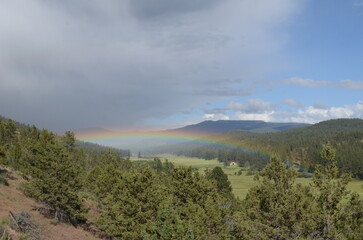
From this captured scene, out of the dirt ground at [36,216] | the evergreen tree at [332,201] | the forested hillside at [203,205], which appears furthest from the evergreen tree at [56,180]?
the evergreen tree at [332,201]

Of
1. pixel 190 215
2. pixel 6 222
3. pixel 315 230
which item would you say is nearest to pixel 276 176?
pixel 315 230

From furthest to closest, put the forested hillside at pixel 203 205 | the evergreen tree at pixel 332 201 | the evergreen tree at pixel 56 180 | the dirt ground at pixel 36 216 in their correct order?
1. the evergreen tree at pixel 56 180
2. the dirt ground at pixel 36 216
3. the forested hillside at pixel 203 205
4. the evergreen tree at pixel 332 201

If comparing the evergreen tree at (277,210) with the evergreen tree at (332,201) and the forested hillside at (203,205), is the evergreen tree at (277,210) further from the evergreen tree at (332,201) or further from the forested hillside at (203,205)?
the evergreen tree at (332,201)

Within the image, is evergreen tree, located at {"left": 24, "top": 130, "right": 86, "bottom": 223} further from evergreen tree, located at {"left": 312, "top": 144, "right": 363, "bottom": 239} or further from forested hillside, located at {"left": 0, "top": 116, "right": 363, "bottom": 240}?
evergreen tree, located at {"left": 312, "top": 144, "right": 363, "bottom": 239}

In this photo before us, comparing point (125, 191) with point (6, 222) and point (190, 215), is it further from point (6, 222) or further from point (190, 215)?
point (6, 222)

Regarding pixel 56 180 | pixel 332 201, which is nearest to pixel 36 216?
pixel 56 180

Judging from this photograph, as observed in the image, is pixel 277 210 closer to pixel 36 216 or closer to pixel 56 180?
pixel 56 180

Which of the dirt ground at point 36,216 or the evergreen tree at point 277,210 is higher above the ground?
the evergreen tree at point 277,210

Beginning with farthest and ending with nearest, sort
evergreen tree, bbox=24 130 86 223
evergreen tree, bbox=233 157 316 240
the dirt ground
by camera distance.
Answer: evergreen tree, bbox=24 130 86 223 < the dirt ground < evergreen tree, bbox=233 157 316 240

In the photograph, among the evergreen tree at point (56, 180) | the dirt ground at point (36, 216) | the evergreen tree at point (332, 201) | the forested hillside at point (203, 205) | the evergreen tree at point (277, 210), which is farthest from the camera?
the evergreen tree at point (56, 180)

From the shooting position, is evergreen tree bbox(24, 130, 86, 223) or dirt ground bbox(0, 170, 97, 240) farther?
evergreen tree bbox(24, 130, 86, 223)

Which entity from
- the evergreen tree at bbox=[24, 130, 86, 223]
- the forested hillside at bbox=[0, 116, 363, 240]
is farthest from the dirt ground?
the evergreen tree at bbox=[24, 130, 86, 223]

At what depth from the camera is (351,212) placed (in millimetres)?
17078

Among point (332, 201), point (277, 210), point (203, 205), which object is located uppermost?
point (332, 201)
